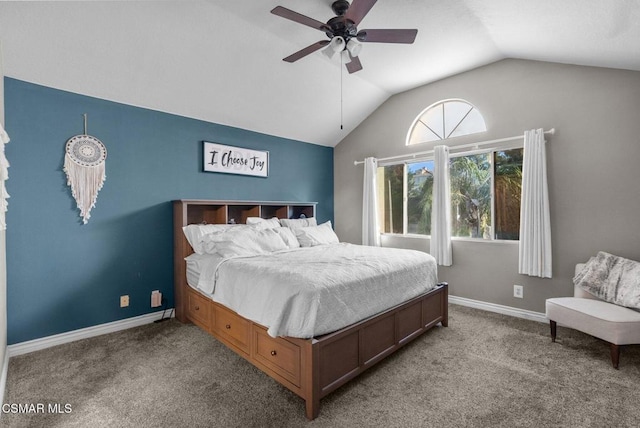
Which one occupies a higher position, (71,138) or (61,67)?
(61,67)

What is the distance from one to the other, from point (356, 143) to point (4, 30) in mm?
4060

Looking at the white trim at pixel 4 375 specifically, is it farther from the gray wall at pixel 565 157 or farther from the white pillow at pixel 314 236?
the gray wall at pixel 565 157

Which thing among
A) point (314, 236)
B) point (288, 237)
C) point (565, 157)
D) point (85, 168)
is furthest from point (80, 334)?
point (565, 157)

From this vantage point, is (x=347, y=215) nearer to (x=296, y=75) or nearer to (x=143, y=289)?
(x=296, y=75)

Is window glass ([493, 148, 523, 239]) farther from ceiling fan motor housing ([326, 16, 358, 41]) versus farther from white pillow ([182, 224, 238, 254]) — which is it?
white pillow ([182, 224, 238, 254])

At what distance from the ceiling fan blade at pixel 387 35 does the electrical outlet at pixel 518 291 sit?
289 cm

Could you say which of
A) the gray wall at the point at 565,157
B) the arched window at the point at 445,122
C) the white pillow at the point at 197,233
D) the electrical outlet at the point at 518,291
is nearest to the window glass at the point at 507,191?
the gray wall at the point at 565,157

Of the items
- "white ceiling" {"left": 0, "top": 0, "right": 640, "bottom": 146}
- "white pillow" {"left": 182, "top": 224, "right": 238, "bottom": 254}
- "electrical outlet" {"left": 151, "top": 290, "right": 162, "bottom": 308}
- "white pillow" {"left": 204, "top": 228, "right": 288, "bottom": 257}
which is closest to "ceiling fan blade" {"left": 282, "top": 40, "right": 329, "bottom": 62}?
"white ceiling" {"left": 0, "top": 0, "right": 640, "bottom": 146}

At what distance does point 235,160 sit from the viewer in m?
3.96

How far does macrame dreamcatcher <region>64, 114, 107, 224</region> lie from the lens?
8.91 feet

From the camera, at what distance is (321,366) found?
1.81m

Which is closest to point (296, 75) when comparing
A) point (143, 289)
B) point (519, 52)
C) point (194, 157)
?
point (194, 157)

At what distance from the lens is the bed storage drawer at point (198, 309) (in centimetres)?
284

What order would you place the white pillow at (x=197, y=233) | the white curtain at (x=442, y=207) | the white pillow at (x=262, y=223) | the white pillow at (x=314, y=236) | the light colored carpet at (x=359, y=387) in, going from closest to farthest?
the light colored carpet at (x=359, y=387) < the white pillow at (x=197, y=233) < the white pillow at (x=262, y=223) < the white pillow at (x=314, y=236) < the white curtain at (x=442, y=207)
